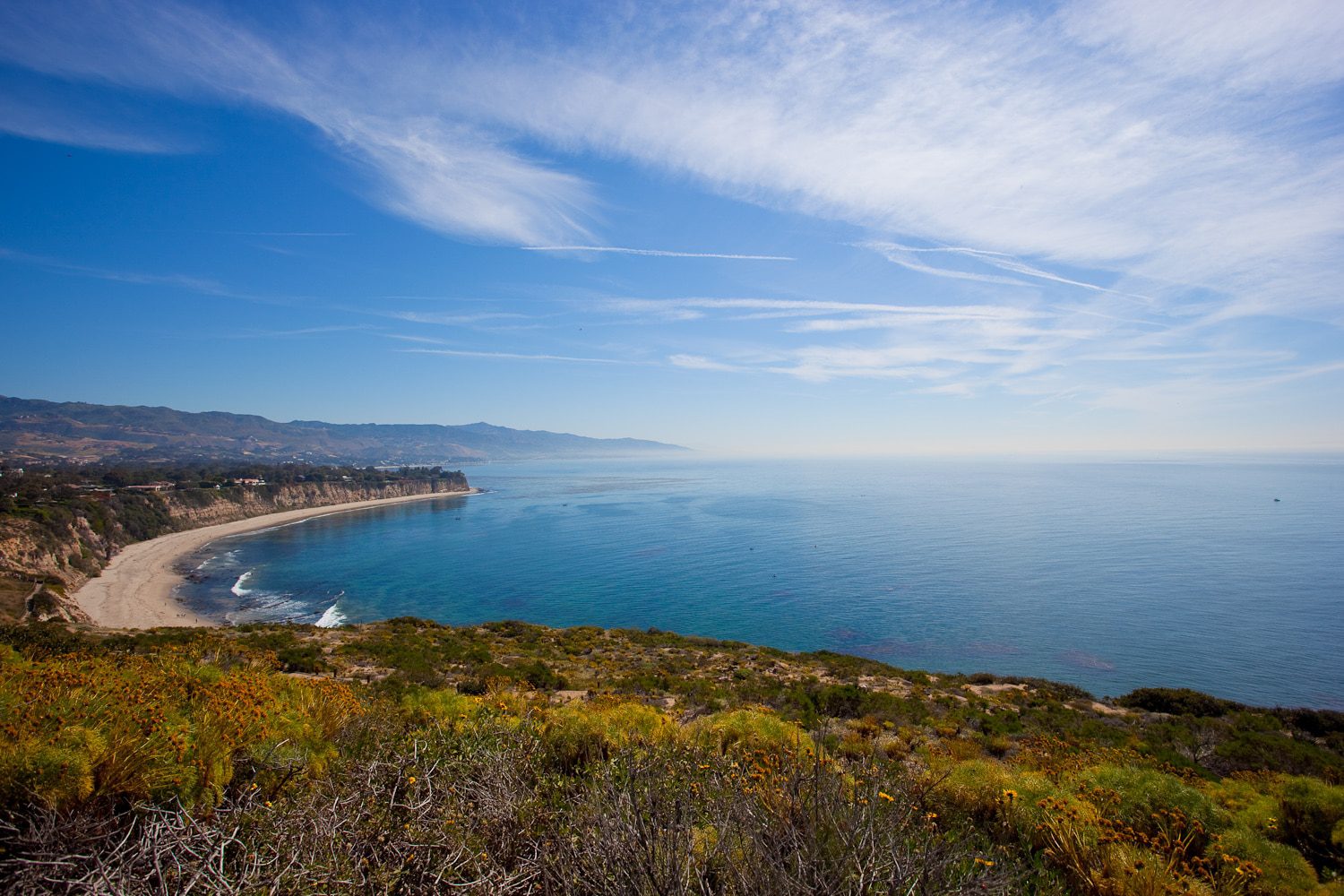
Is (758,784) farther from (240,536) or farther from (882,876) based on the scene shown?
(240,536)

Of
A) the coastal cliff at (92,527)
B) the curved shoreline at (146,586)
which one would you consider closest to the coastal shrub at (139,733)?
the curved shoreline at (146,586)

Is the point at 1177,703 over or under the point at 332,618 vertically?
over

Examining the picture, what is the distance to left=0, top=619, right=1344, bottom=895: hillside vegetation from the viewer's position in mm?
3170

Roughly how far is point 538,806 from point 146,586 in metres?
59.6

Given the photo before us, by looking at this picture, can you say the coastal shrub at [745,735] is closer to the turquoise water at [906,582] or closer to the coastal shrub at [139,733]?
the coastal shrub at [139,733]

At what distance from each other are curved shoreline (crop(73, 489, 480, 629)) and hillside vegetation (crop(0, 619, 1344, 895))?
104 ft

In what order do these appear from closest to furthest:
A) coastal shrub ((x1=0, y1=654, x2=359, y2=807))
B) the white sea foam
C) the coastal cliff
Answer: coastal shrub ((x1=0, y1=654, x2=359, y2=807)) → the coastal cliff → the white sea foam

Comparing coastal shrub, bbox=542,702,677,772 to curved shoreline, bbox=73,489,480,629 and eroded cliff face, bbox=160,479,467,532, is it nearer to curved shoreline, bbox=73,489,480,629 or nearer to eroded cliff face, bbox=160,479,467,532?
curved shoreline, bbox=73,489,480,629

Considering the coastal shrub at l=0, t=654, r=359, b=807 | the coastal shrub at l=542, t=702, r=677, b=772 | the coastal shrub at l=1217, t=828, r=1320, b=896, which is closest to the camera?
the coastal shrub at l=0, t=654, r=359, b=807

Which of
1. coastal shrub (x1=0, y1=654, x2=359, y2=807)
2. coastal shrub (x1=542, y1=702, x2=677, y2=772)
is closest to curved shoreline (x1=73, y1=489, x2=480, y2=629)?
coastal shrub (x1=0, y1=654, x2=359, y2=807)

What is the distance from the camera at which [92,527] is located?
5856 cm

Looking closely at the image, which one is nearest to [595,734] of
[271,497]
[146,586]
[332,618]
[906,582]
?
[332,618]

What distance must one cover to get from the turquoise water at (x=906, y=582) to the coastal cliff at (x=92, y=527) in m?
8.38

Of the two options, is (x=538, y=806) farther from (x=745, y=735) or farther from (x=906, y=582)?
(x=906, y=582)
